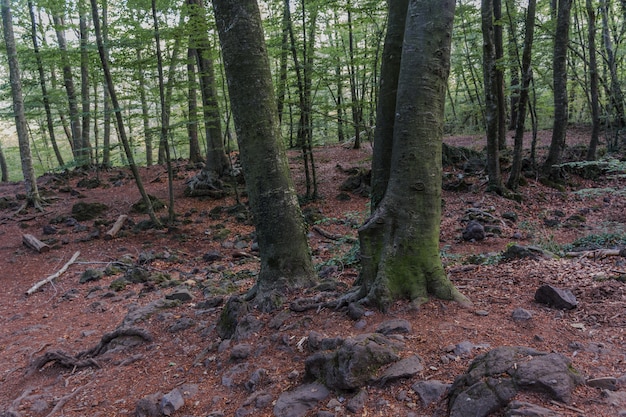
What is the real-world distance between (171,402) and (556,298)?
3.14 meters

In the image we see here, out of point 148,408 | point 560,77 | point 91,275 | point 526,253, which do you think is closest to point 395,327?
point 148,408

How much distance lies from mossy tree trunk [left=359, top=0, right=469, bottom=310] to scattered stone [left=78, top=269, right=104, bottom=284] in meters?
6.13

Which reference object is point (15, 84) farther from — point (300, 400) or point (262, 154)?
point (300, 400)

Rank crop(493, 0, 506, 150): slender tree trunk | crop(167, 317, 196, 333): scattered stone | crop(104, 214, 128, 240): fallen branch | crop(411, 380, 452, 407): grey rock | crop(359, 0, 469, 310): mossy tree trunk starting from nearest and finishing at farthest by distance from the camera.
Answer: crop(411, 380, 452, 407): grey rock, crop(359, 0, 469, 310): mossy tree trunk, crop(167, 317, 196, 333): scattered stone, crop(104, 214, 128, 240): fallen branch, crop(493, 0, 506, 150): slender tree trunk

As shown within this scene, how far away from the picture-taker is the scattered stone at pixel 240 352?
10.9 feet

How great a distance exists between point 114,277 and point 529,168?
11.8 metres

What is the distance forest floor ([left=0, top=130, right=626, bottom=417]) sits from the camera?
264cm

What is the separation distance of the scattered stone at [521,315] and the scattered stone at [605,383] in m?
0.92

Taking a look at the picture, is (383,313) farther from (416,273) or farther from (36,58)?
(36,58)

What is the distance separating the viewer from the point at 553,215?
372 inches

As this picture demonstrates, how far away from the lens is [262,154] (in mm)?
3998

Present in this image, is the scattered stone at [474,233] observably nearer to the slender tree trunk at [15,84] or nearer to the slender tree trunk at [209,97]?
the slender tree trunk at [209,97]

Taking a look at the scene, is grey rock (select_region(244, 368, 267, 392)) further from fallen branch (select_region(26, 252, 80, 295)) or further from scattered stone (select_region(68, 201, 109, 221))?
scattered stone (select_region(68, 201, 109, 221))

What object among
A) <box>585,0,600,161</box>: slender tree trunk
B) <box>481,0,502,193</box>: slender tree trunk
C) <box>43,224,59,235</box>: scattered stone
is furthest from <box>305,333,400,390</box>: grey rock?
<box>585,0,600,161</box>: slender tree trunk
